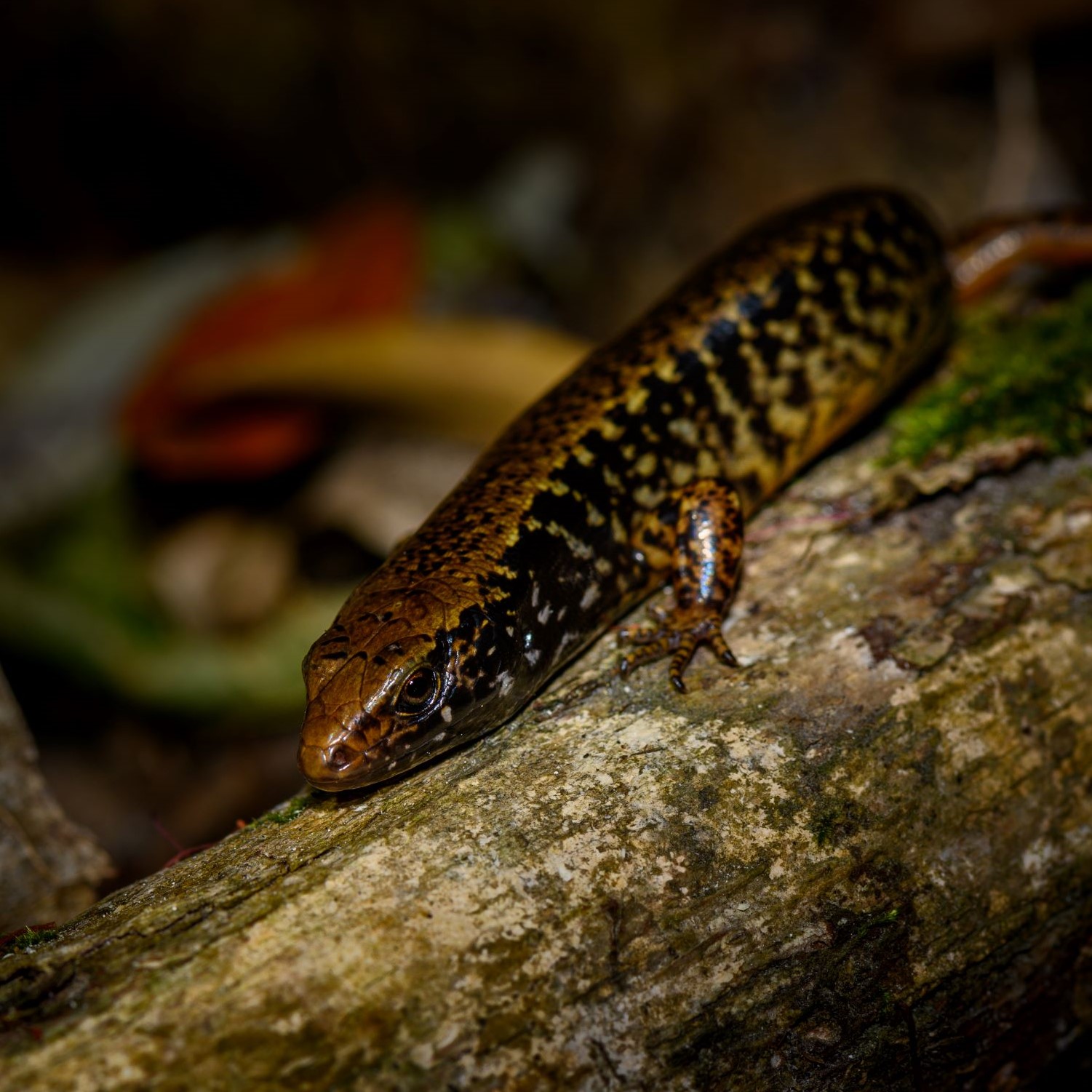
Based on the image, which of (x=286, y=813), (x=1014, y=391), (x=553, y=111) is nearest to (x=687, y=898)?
(x=286, y=813)

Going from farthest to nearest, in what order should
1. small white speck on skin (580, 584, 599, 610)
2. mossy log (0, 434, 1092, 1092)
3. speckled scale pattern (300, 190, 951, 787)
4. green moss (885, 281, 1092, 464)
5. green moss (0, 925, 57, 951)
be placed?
green moss (885, 281, 1092, 464) < small white speck on skin (580, 584, 599, 610) < speckled scale pattern (300, 190, 951, 787) < green moss (0, 925, 57, 951) < mossy log (0, 434, 1092, 1092)

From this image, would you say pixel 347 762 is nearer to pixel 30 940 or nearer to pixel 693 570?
pixel 30 940

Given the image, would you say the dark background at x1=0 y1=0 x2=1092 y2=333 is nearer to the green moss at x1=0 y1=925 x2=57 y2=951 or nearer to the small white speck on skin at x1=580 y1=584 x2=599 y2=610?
the small white speck on skin at x1=580 y1=584 x2=599 y2=610

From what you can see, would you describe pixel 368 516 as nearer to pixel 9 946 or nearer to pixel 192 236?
pixel 9 946

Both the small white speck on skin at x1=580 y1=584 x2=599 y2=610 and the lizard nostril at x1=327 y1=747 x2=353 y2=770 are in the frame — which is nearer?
the lizard nostril at x1=327 y1=747 x2=353 y2=770

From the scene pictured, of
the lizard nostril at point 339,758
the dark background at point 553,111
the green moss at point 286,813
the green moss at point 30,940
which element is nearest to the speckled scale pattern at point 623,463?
the lizard nostril at point 339,758

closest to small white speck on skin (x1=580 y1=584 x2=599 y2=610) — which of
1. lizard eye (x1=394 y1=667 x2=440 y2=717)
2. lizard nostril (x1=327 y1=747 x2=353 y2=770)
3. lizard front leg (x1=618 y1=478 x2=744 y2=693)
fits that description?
lizard front leg (x1=618 y1=478 x2=744 y2=693)

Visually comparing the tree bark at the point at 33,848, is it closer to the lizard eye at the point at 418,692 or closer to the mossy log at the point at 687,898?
the mossy log at the point at 687,898
